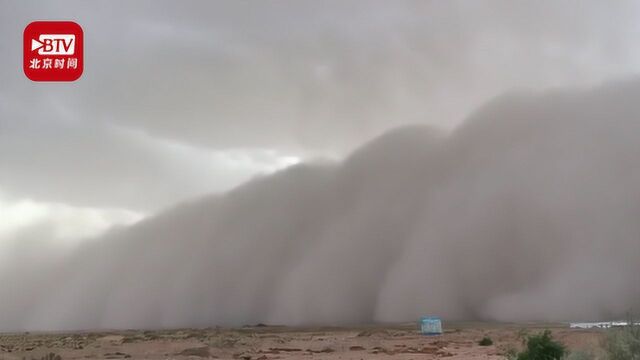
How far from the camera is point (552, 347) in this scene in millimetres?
14797

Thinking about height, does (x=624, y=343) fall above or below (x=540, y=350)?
above

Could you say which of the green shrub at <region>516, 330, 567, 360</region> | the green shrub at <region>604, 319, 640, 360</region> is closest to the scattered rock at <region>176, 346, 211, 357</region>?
the green shrub at <region>516, 330, 567, 360</region>

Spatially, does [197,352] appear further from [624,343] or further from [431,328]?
[431,328]

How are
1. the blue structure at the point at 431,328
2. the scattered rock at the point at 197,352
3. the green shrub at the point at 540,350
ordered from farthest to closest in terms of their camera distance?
the blue structure at the point at 431,328
the scattered rock at the point at 197,352
the green shrub at the point at 540,350

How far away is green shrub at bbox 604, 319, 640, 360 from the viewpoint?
32.1ft

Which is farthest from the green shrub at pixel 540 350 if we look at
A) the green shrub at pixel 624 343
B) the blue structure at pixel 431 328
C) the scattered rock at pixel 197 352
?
the blue structure at pixel 431 328

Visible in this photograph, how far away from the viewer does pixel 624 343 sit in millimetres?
9859

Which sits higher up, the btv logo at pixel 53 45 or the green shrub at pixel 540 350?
the btv logo at pixel 53 45

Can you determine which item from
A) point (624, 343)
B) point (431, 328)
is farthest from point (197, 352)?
point (431, 328)

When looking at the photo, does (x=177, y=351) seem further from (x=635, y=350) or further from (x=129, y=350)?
(x=635, y=350)

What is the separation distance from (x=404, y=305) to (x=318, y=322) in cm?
1229

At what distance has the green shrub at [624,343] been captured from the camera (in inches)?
385

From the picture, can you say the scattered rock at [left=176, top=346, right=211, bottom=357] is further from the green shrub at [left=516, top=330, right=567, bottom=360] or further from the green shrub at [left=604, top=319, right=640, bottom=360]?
the green shrub at [left=604, top=319, right=640, bottom=360]

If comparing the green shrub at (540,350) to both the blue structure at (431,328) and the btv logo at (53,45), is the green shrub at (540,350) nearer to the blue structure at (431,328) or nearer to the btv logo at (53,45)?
the btv logo at (53,45)
